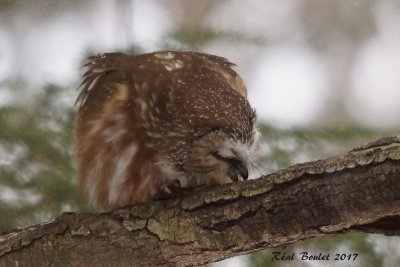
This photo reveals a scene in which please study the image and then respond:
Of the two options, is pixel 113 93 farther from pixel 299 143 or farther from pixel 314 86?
pixel 314 86

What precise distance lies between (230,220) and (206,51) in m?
0.89

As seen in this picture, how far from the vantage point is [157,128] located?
2074 mm

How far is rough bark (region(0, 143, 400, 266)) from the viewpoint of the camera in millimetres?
1601

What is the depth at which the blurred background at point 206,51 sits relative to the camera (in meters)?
2.16

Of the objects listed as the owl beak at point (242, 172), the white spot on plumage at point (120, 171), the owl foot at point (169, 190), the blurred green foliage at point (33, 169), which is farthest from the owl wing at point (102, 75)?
the owl beak at point (242, 172)

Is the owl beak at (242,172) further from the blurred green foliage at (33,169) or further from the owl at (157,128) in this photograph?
the blurred green foliage at (33,169)

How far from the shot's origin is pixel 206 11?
9.71 feet

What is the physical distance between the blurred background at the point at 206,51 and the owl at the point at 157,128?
8 centimetres

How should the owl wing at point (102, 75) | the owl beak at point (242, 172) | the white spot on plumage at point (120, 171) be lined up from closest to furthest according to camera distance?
the owl beak at point (242, 172), the white spot on plumage at point (120, 171), the owl wing at point (102, 75)

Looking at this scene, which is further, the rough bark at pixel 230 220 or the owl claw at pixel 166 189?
the owl claw at pixel 166 189

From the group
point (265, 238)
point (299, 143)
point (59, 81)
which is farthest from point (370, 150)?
point (59, 81)

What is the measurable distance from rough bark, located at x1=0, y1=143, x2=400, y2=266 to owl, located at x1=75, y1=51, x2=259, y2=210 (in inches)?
4.2

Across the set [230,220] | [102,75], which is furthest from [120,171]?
[230,220]

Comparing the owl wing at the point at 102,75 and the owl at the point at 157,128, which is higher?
the owl wing at the point at 102,75
